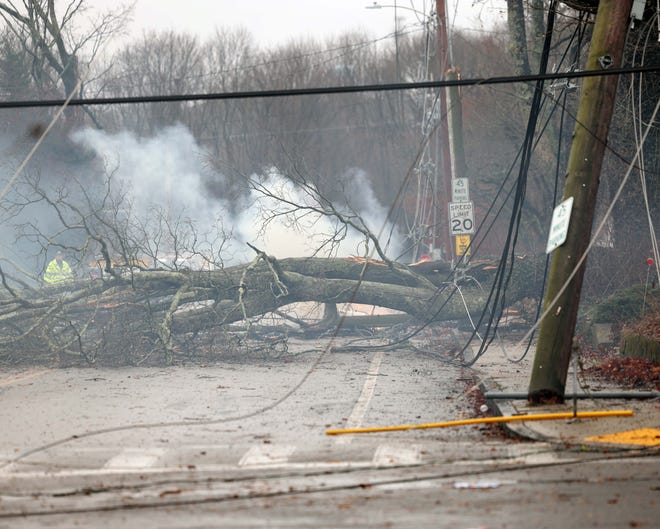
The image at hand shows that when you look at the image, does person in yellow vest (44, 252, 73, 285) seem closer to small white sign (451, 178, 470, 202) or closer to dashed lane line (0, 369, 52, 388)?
dashed lane line (0, 369, 52, 388)

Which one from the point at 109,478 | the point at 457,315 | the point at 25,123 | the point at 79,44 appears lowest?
the point at 457,315

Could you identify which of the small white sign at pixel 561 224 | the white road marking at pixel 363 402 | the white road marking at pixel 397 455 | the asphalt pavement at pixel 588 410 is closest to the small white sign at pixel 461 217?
the white road marking at pixel 363 402

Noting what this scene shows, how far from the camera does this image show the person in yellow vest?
1950cm

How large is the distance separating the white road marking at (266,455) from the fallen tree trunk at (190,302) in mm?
6985

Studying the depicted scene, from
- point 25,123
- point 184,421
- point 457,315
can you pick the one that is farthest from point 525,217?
point 184,421

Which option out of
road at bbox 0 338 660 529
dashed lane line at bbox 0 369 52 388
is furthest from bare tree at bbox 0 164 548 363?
road at bbox 0 338 660 529

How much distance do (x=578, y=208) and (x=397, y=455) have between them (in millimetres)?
3307

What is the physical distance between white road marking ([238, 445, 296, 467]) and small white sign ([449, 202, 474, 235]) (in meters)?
14.0

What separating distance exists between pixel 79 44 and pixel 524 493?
3220 centimetres

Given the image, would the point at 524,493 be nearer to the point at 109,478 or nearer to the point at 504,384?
the point at 109,478

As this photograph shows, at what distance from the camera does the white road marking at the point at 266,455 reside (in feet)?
25.2

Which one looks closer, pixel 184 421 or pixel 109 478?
pixel 109 478

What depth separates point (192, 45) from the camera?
169 ft

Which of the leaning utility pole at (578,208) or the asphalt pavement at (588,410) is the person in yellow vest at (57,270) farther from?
the leaning utility pole at (578,208)
